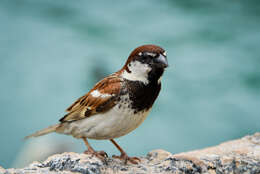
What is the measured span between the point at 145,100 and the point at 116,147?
2.26 ft

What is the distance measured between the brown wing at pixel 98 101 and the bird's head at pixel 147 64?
0.54 ft

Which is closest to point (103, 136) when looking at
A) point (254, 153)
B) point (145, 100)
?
point (145, 100)

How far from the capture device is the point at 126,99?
3133 millimetres

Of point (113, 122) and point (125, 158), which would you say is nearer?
point (113, 122)

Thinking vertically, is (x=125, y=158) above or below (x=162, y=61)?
below

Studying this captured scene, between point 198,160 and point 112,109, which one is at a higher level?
point 112,109

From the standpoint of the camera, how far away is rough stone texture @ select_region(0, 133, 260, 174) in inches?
120

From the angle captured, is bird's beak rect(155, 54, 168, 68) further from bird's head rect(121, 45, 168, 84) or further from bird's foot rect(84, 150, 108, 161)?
bird's foot rect(84, 150, 108, 161)

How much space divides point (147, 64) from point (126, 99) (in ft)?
1.17

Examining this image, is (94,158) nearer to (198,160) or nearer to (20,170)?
(20,170)

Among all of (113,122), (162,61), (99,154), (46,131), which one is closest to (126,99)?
(113,122)

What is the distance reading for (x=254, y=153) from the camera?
147 inches

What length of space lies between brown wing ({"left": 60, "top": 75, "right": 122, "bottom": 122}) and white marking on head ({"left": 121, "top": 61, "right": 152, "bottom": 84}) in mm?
136

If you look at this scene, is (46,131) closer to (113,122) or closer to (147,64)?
(113,122)
